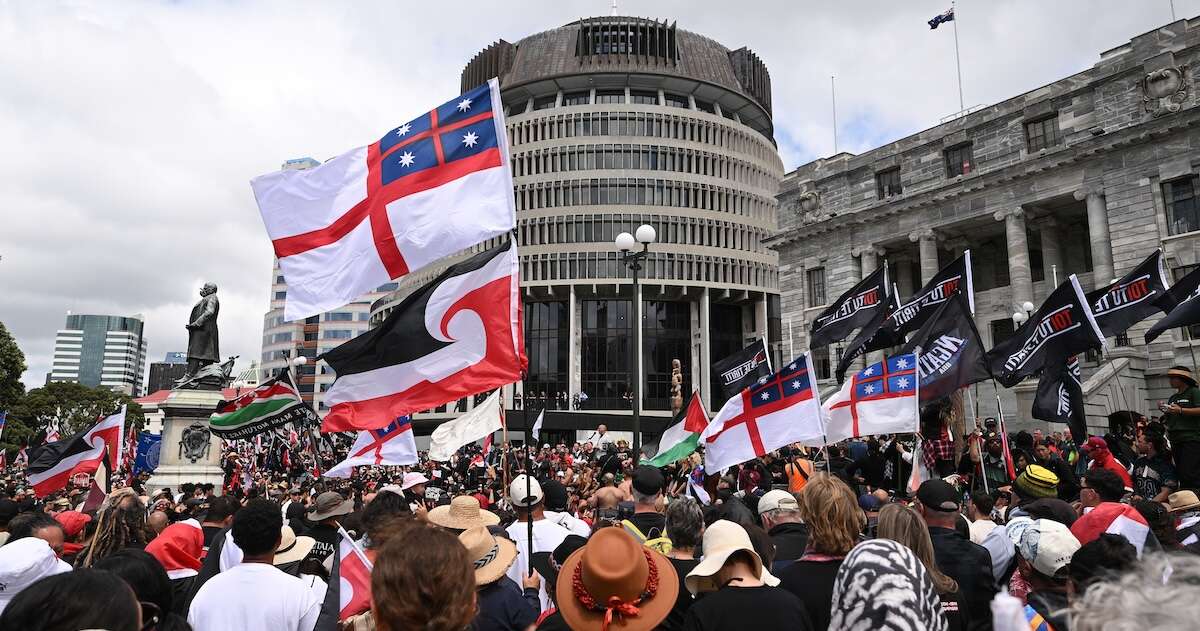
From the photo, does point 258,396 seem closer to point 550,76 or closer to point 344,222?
point 344,222

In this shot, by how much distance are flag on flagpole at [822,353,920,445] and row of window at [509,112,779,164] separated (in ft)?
189

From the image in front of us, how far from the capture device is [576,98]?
69.9 m

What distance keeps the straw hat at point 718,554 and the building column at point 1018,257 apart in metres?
37.1

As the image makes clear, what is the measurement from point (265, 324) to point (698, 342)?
87167mm

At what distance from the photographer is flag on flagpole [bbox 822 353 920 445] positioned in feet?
37.5

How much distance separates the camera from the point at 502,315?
7469mm

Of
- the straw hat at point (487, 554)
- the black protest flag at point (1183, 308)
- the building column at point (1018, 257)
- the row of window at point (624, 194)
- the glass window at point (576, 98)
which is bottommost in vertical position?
the straw hat at point (487, 554)

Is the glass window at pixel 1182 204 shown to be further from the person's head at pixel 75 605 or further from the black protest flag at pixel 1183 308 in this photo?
the person's head at pixel 75 605

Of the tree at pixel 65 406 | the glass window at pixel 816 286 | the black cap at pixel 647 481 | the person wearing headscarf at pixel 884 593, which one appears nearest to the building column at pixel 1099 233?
the glass window at pixel 816 286

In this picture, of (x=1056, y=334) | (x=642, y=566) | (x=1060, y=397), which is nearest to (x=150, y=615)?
(x=642, y=566)

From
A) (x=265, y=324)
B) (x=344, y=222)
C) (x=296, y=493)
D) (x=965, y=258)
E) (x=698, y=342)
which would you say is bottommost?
(x=296, y=493)

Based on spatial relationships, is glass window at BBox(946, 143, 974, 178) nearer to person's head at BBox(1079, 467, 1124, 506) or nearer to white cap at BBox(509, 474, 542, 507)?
person's head at BBox(1079, 467, 1124, 506)

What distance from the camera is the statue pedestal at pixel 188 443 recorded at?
20.3m

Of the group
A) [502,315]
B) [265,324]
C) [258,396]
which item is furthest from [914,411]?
[265,324]
